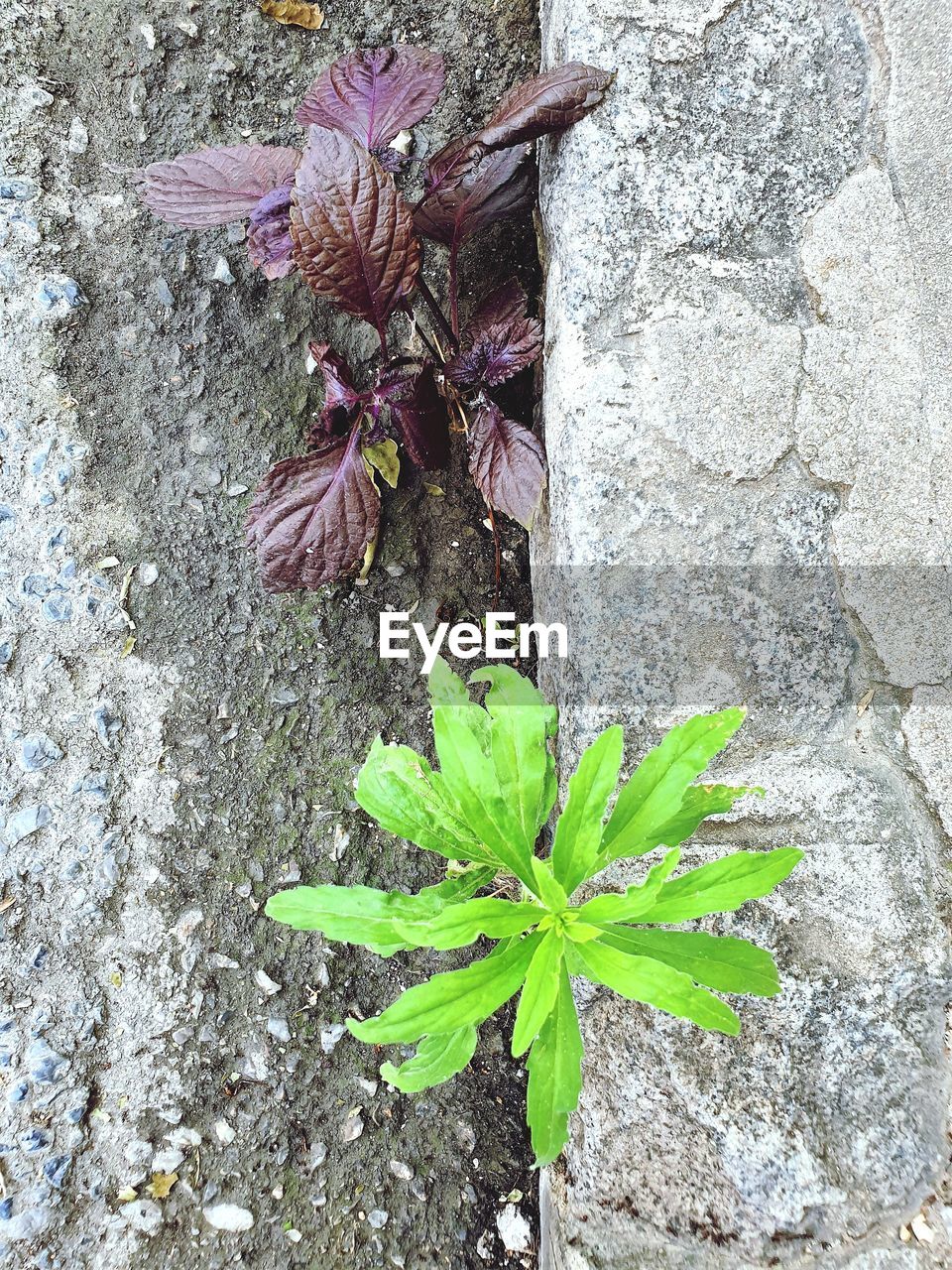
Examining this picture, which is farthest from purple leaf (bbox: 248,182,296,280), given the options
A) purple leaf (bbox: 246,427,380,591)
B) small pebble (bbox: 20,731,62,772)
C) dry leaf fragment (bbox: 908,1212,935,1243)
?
dry leaf fragment (bbox: 908,1212,935,1243)

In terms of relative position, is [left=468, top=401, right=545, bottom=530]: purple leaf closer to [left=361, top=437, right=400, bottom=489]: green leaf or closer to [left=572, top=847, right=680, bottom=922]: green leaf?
[left=361, top=437, right=400, bottom=489]: green leaf

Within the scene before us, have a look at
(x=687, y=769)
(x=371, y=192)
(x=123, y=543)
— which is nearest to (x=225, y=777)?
(x=123, y=543)

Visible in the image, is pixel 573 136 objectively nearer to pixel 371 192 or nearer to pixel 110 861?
pixel 371 192

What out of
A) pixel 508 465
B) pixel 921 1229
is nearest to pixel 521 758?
pixel 508 465

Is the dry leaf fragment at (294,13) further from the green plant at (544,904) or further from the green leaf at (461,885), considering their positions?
the green leaf at (461,885)

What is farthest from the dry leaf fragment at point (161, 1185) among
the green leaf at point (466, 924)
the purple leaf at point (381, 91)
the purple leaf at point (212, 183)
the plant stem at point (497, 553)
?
the purple leaf at point (381, 91)
